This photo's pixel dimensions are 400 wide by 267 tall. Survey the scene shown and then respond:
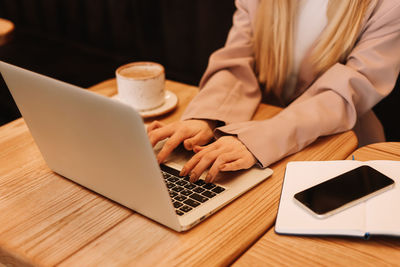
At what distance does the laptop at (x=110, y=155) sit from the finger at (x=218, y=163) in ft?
0.04

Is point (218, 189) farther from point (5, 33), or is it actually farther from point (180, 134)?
point (5, 33)

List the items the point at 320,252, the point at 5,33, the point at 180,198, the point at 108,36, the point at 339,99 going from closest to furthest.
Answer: the point at 320,252, the point at 180,198, the point at 339,99, the point at 5,33, the point at 108,36

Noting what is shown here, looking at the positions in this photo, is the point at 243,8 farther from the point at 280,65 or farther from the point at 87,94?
the point at 87,94

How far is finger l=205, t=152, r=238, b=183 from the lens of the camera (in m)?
0.67

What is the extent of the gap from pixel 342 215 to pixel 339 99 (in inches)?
14.5

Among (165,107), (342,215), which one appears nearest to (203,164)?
(342,215)

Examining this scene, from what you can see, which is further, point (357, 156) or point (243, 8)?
point (243, 8)

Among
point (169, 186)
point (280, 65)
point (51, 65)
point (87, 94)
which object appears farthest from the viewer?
point (51, 65)

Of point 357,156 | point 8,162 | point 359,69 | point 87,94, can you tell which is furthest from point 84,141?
point 359,69

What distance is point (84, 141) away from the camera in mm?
588

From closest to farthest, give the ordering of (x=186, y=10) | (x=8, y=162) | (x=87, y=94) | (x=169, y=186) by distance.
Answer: (x=87, y=94)
(x=169, y=186)
(x=8, y=162)
(x=186, y=10)

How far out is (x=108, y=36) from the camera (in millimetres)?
2436

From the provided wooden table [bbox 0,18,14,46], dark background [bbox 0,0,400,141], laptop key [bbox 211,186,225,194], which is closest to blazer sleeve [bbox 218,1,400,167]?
laptop key [bbox 211,186,225,194]

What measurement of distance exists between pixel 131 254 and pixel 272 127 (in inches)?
15.3
